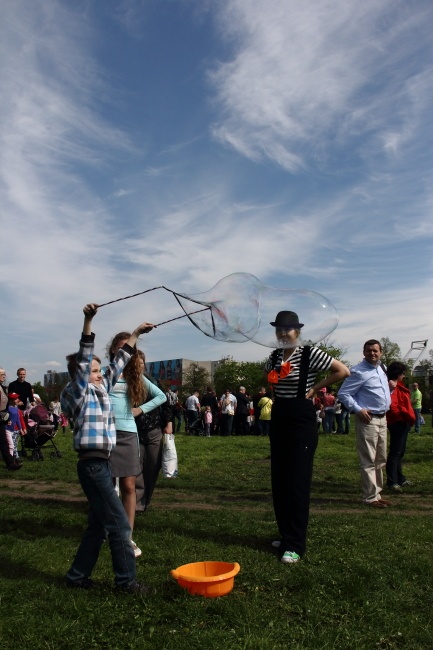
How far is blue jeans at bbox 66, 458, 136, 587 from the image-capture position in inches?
176

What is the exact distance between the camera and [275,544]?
5.72 metres

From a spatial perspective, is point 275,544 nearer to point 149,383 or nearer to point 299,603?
point 299,603

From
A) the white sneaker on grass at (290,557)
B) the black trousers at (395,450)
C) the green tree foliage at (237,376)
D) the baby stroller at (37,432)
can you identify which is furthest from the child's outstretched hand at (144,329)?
the green tree foliage at (237,376)

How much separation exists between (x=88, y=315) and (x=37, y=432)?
11.8 metres

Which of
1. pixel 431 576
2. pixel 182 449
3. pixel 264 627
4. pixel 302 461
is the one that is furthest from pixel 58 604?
pixel 182 449

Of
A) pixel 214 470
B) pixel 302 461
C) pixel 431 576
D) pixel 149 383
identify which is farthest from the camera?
pixel 214 470

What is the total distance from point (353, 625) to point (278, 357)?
8.31 ft

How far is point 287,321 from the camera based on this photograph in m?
5.66

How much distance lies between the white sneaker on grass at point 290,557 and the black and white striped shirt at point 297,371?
52.5 inches

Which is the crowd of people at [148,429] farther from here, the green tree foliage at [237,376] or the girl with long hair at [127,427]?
the green tree foliage at [237,376]

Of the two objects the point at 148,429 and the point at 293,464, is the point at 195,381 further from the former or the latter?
the point at 293,464

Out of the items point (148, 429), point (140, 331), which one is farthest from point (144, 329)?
point (148, 429)

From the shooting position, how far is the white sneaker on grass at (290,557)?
202 inches

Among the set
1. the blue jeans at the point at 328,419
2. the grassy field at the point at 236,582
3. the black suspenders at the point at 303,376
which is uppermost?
the black suspenders at the point at 303,376
